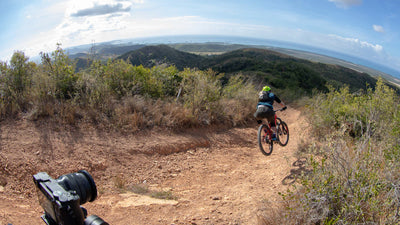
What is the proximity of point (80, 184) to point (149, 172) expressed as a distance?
3298mm

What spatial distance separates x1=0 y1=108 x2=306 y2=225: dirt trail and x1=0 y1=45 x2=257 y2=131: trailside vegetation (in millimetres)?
477

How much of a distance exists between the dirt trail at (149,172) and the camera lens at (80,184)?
141 centimetres

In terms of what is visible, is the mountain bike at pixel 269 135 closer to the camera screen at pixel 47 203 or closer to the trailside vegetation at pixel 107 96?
the trailside vegetation at pixel 107 96

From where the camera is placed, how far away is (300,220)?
8.88ft

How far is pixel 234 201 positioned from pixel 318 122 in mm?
4259

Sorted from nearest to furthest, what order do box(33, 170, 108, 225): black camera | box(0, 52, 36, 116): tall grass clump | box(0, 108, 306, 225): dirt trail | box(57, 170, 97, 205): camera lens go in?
box(33, 170, 108, 225): black camera < box(57, 170, 97, 205): camera lens < box(0, 108, 306, 225): dirt trail < box(0, 52, 36, 116): tall grass clump

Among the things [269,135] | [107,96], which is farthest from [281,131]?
[107,96]

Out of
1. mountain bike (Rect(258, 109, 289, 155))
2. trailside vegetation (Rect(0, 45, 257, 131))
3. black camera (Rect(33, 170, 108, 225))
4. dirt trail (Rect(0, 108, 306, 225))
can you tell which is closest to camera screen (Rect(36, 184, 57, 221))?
black camera (Rect(33, 170, 108, 225))

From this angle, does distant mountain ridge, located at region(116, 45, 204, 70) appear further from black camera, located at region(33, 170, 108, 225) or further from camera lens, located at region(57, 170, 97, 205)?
black camera, located at region(33, 170, 108, 225)

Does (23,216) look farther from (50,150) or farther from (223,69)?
(223,69)

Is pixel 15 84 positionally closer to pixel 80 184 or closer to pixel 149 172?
pixel 149 172

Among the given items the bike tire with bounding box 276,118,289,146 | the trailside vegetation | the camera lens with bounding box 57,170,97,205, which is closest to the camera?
the camera lens with bounding box 57,170,97,205

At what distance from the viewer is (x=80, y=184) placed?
2039 millimetres

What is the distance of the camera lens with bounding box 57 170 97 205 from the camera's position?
1957 mm
